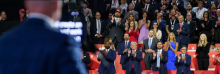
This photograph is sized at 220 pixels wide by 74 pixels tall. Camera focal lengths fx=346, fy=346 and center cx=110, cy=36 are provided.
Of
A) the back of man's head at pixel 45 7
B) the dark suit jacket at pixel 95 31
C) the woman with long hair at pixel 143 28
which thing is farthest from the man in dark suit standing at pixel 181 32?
the back of man's head at pixel 45 7

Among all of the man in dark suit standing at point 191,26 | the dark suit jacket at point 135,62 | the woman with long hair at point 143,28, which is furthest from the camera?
the man in dark suit standing at point 191,26

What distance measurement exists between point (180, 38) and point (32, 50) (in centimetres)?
1075

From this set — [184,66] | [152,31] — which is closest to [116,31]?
[152,31]

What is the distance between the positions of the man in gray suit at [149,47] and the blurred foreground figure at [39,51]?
9229 millimetres

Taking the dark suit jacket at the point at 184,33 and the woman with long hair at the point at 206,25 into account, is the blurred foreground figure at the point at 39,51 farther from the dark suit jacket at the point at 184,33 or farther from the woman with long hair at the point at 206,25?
the woman with long hair at the point at 206,25

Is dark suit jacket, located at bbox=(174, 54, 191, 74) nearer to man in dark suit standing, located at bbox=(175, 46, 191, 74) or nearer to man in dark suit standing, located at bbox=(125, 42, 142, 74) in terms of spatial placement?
man in dark suit standing, located at bbox=(175, 46, 191, 74)

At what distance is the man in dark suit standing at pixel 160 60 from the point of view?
10.5 metres

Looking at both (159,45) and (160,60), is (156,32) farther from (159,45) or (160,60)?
(160,60)

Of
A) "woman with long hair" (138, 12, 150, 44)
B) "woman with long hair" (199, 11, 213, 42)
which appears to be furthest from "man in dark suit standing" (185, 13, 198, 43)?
"woman with long hair" (138, 12, 150, 44)

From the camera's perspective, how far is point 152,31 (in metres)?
11.2

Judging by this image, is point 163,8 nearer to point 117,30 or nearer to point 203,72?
point 117,30

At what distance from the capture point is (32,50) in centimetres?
152

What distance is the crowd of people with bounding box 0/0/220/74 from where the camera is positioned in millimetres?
10578

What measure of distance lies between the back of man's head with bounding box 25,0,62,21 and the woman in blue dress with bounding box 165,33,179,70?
974 centimetres
